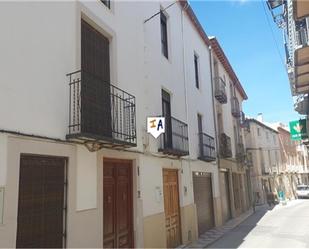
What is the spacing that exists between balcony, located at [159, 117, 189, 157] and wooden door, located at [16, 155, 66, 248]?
15.0 feet

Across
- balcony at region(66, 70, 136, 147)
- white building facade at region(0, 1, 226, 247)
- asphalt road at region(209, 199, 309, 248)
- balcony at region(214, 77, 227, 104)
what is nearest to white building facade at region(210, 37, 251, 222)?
balcony at region(214, 77, 227, 104)

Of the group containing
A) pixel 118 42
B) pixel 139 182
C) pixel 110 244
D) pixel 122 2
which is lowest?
pixel 110 244

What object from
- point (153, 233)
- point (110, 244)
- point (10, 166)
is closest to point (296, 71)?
point (153, 233)

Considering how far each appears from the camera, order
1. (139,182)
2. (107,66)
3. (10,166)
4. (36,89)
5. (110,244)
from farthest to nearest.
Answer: (139,182), (107,66), (110,244), (36,89), (10,166)

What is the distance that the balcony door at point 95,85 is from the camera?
21.1ft

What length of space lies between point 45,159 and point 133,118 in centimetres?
305

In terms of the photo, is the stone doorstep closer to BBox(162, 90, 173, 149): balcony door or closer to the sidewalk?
the sidewalk

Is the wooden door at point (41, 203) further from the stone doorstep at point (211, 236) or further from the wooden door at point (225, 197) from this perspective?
the wooden door at point (225, 197)

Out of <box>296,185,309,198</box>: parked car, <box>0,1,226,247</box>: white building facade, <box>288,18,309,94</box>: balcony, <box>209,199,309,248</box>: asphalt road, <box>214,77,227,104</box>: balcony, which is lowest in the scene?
<box>209,199,309,248</box>: asphalt road

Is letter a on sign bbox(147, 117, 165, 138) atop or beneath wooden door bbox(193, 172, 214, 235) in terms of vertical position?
atop

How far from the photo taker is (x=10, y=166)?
191 inches

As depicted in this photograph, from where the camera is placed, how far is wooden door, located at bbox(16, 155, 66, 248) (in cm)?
512

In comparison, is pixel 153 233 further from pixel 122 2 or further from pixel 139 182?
pixel 122 2

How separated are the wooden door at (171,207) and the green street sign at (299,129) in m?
6.26
